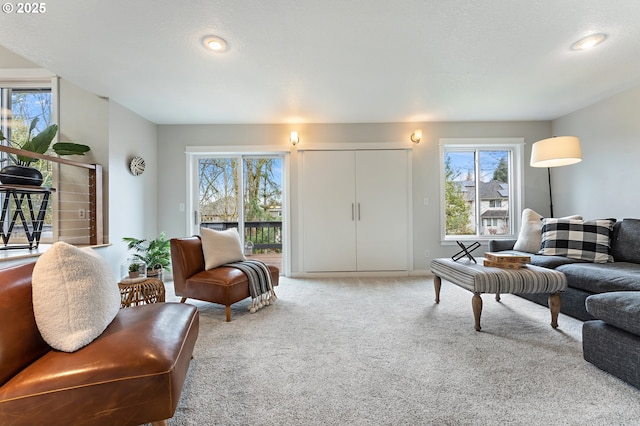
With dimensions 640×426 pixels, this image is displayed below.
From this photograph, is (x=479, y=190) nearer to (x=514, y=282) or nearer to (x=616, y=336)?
(x=514, y=282)

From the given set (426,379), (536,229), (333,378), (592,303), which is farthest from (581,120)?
(333,378)

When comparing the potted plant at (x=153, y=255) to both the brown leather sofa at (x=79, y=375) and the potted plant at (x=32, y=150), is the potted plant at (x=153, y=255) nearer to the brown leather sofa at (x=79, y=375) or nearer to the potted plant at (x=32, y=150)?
the potted plant at (x=32, y=150)

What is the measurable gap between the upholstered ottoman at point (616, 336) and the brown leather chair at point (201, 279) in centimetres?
263

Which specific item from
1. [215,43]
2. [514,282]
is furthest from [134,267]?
[514,282]

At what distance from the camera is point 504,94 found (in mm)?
3109

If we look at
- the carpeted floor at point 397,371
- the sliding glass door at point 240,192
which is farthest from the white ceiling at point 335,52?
the carpeted floor at point 397,371

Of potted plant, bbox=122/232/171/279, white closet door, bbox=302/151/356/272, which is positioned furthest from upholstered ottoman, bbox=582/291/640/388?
potted plant, bbox=122/232/171/279

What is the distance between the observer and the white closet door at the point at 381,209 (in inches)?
160

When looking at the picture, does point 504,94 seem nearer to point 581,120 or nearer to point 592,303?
point 581,120

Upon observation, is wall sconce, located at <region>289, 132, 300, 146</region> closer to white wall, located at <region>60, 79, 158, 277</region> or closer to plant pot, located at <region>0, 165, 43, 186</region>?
white wall, located at <region>60, 79, 158, 277</region>

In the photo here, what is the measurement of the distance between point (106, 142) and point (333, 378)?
3499mm

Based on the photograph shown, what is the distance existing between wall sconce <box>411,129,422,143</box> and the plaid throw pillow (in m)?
1.97

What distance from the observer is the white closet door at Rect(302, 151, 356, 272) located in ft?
13.3

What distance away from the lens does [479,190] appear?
4.24 meters
